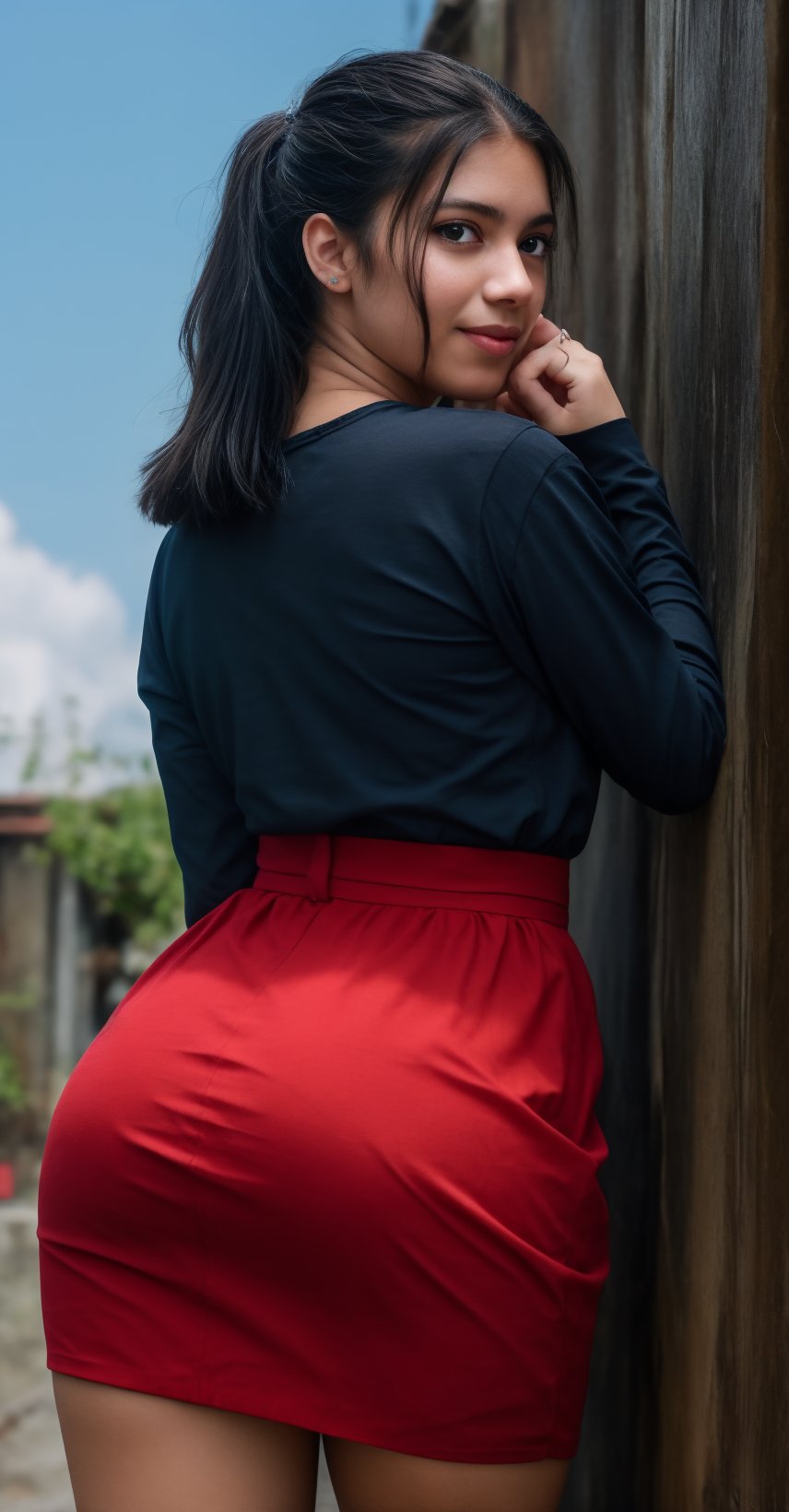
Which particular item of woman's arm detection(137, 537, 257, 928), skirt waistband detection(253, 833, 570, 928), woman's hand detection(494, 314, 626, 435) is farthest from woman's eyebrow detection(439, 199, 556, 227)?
skirt waistband detection(253, 833, 570, 928)

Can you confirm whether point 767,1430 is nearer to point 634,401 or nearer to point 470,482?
point 470,482

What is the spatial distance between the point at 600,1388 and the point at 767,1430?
0.87m

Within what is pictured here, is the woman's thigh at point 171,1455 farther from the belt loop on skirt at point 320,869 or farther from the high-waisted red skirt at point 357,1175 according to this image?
the belt loop on skirt at point 320,869

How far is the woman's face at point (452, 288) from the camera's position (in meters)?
1.40

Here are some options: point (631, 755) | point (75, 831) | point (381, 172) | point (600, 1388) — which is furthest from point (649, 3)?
point (75, 831)

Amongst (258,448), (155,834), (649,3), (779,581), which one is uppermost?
(649,3)

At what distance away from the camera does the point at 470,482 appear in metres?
1.28

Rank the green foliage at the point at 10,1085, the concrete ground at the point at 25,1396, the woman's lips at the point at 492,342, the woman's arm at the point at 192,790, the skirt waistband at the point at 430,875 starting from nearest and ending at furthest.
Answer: the skirt waistband at the point at 430,875
the woman's lips at the point at 492,342
the woman's arm at the point at 192,790
the concrete ground at the point at 25,1396
the green foliage at the point at 10,1085

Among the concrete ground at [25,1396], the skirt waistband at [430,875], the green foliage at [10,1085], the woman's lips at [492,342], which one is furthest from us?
the green foliage at [10,1085]

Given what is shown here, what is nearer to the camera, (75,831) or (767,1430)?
(767,1430)

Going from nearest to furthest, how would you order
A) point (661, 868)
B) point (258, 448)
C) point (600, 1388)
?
point (258, 448) < point (661, 868) < point (600, 1388)

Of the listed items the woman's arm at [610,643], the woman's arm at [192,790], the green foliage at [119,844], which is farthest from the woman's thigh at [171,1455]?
the green foliage at [119,844]

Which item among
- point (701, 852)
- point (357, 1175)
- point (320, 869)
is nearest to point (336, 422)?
point (320, 869)

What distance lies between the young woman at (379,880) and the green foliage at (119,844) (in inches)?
162
